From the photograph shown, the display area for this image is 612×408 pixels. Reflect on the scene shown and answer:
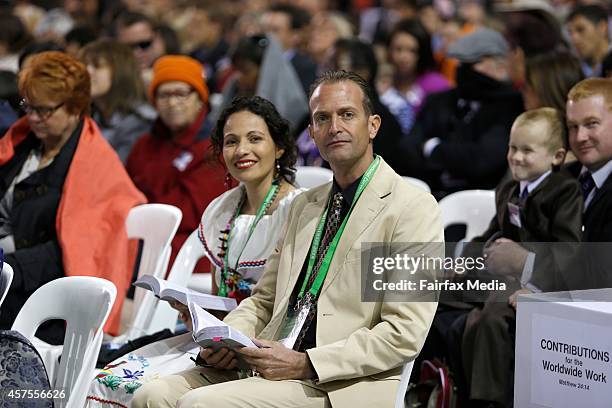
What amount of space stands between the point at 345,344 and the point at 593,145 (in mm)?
1512

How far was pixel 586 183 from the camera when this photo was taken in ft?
14.4

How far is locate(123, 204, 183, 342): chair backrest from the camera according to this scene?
4863mm

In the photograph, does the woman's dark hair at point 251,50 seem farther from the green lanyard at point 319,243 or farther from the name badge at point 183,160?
the green lanyard at point 319,243

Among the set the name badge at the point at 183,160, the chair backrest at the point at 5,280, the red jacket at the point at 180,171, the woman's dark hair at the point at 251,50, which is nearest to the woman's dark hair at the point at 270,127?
the chair backrest at the point at 5,280

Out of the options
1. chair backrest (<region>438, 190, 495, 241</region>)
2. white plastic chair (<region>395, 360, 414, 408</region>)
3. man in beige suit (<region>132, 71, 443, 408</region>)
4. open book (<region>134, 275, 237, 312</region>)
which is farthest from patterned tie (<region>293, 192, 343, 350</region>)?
chair backrest (<region>438, 190, 495, 241</region>)

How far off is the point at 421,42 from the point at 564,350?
4.70 m


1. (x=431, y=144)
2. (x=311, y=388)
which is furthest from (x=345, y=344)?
(x=431, y=144)

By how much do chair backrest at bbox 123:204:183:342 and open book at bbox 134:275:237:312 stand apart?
80cm

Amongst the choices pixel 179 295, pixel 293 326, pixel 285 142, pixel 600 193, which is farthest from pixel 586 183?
pixel 179 295

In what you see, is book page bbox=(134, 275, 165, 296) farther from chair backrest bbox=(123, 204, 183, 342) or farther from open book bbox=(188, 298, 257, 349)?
chair backrest bbox=(123, 204, 183, 342)

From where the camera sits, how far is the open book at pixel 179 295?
12.5 ft

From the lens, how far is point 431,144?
Result: 6293 millimetres

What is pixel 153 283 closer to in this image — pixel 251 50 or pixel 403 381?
pixel 403 381

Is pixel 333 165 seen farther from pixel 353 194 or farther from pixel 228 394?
pixel 228 394
